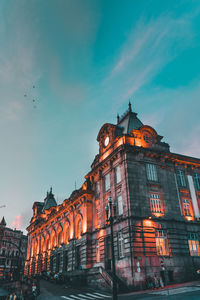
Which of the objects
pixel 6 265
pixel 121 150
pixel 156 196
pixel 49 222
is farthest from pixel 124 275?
pixel 6 265

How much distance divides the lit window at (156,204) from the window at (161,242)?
8.43 feet

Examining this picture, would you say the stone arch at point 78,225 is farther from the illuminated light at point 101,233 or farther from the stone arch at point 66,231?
the illuminated light at point 101,233

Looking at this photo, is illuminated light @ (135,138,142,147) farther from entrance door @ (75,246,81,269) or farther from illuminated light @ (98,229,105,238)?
entrance door @ (75,246,81,269)

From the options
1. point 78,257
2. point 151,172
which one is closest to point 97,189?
point 151,172

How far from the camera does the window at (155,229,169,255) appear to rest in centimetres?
3080

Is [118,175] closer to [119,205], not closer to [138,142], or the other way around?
[119,205]

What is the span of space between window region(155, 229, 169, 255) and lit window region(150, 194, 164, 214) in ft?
8.43

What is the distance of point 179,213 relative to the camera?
34.6 meters

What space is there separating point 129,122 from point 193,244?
20.3m

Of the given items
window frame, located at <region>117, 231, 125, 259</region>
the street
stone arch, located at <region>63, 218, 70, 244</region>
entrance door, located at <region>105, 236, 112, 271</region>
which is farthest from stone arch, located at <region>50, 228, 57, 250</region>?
window frame, located at <region>117, 231, 125, 259</region>

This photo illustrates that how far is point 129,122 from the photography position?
40.8 metres

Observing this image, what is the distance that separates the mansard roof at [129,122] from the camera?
40.0 metres

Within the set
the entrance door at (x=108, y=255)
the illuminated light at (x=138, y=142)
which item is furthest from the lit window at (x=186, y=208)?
Answer: the entrance door at (x=108, y=255)

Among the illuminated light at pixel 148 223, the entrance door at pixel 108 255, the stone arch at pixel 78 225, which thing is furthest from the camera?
the stone arch at pixel 78 225
